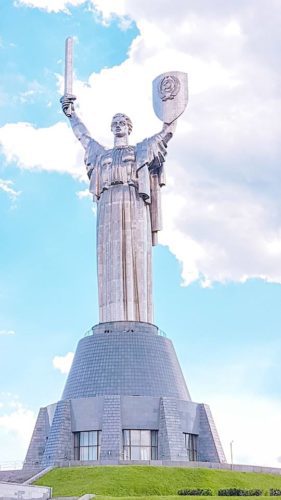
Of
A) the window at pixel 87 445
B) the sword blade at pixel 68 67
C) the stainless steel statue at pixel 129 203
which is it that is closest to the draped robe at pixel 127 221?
the stainless steel statue at pixel 129 203

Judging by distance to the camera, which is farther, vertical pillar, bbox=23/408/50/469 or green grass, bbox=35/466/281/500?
vertical pillar, bbox=23/408/50/469

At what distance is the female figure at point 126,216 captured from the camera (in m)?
43.0

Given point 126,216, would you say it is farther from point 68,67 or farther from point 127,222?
point 68,67

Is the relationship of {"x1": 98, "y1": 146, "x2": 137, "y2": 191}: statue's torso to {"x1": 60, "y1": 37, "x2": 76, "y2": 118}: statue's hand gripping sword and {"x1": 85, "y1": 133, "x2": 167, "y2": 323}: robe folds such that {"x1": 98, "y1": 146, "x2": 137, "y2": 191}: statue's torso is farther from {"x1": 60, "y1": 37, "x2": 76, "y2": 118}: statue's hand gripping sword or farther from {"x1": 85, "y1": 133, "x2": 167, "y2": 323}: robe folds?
{"x1": 60, "y1": 37, "x2": 76, "y2": 118}: statue's hand gripping sword

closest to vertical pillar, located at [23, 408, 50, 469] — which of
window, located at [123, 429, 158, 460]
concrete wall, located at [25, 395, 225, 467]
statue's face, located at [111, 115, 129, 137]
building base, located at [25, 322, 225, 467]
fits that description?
building base, located at [25, 322, 225, 467]

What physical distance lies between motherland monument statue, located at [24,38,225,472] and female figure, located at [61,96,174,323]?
6cm

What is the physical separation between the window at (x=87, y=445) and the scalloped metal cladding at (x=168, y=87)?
783 inches

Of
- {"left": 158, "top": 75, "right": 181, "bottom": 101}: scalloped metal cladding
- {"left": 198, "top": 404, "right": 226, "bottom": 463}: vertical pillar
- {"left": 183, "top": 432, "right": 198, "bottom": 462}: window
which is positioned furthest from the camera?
{"left": 158, "top": 75, "right": 181, "bottom": 101}: scalloped metal cladding

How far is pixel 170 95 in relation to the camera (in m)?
45.0

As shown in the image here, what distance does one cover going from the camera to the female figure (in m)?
43.0

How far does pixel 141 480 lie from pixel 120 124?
22062mm

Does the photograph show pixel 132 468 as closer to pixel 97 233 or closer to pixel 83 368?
pixel 83 368

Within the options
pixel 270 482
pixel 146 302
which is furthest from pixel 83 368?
pixel 270 482

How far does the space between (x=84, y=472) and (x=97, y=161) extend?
63.0 feet
